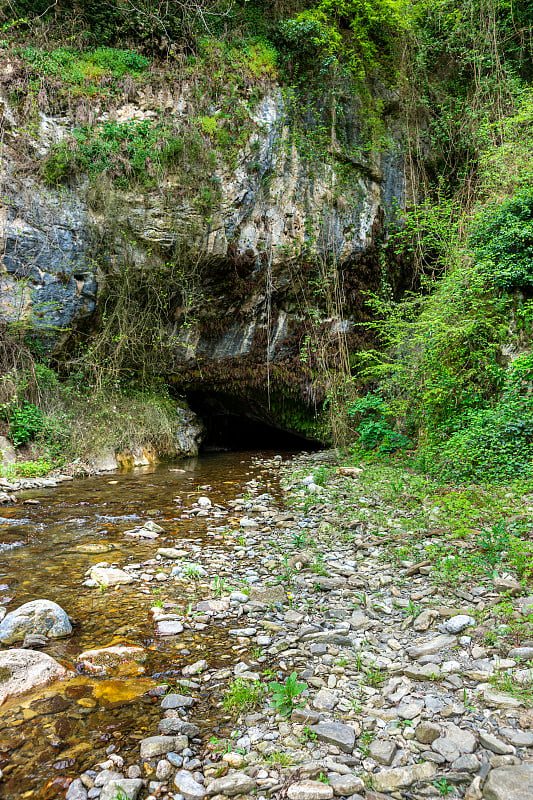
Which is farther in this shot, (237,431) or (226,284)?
(237,431)

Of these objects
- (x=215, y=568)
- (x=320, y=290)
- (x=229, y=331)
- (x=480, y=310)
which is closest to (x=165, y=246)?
(x=229, y=331)

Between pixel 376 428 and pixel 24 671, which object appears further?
pixel 376 428

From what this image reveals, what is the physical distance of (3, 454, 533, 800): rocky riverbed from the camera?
1506 millimetres

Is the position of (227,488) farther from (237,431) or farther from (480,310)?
(237,431)

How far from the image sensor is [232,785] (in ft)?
4.95

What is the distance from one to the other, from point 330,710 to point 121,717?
96 centimetres

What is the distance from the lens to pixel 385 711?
5.92 feet

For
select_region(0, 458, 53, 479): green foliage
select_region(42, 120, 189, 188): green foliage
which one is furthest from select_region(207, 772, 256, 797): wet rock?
select_region(42, 120, 189, 188): green foliage

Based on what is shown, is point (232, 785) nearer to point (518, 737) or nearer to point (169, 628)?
point (518, 737)

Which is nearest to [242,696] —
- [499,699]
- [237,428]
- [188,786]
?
[188,786]

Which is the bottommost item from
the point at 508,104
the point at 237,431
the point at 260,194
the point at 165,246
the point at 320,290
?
the point at 237,431

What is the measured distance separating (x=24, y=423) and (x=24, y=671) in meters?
5.89

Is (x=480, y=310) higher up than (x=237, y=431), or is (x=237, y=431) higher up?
(x=480, y=310)

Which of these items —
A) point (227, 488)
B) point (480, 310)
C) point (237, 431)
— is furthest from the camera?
point (237, 431)
